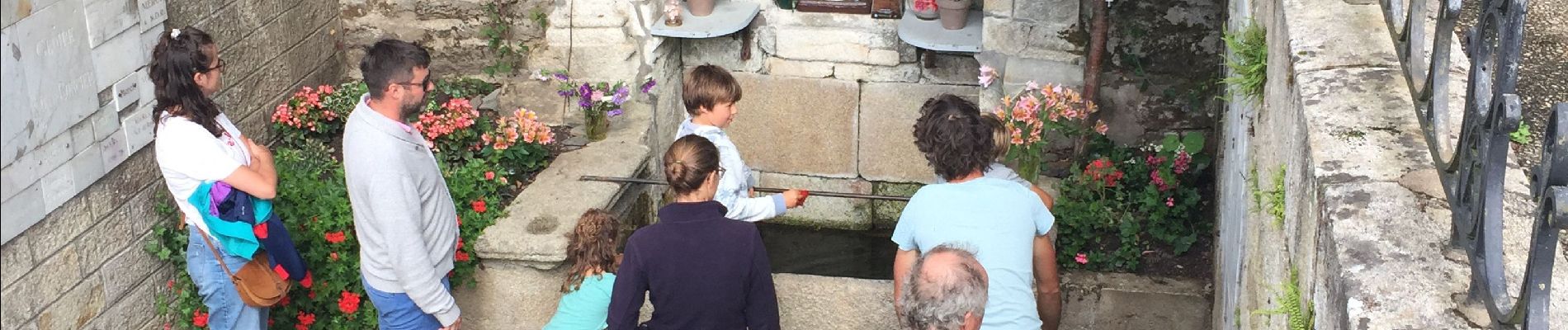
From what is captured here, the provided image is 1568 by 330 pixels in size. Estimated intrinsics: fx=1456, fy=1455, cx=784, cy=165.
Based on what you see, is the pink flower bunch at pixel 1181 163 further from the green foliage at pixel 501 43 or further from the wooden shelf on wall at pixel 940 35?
the green foliage at pixel 501 43

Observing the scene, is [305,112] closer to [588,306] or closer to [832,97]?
[832,97]

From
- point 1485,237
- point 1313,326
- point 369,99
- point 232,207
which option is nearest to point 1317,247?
point 1313,326

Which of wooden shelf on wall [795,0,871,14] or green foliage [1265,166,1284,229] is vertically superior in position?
green foliage [1265,166,1284,229]

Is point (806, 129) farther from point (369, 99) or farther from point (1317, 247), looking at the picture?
point (1317, 247)

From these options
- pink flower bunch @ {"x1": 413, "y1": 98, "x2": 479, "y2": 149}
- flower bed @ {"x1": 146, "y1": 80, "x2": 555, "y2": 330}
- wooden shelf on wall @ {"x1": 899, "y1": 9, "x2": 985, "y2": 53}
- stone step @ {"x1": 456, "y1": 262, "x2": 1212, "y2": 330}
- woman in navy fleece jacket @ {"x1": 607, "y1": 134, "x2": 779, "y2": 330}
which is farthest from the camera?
wooden shelf on wall @ {"x1": 899, "y1": 9, "x2": 985, "y2": 53}

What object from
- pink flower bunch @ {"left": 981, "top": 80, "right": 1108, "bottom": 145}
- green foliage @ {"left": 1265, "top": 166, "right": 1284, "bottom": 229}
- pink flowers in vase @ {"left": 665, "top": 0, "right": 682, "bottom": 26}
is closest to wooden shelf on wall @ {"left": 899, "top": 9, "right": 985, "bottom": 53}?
pink flower bunch @ {"left": 981, "top": 80, "right": 1108, "bottom": 145}

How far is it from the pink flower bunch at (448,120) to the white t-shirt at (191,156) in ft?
4.40

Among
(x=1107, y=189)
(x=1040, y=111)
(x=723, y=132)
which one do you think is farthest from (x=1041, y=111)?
(x=723, y=132)

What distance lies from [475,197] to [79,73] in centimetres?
134

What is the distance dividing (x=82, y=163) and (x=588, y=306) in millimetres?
1592

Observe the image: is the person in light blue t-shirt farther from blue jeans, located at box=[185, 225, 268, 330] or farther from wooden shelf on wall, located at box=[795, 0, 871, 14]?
wooden shelf on wall, located at box=[795, 0, 871, 14]

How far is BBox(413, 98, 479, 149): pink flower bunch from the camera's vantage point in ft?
17.4

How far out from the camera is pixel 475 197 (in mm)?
4996

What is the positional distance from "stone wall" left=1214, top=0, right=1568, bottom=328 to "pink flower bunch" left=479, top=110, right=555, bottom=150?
9.44ft
